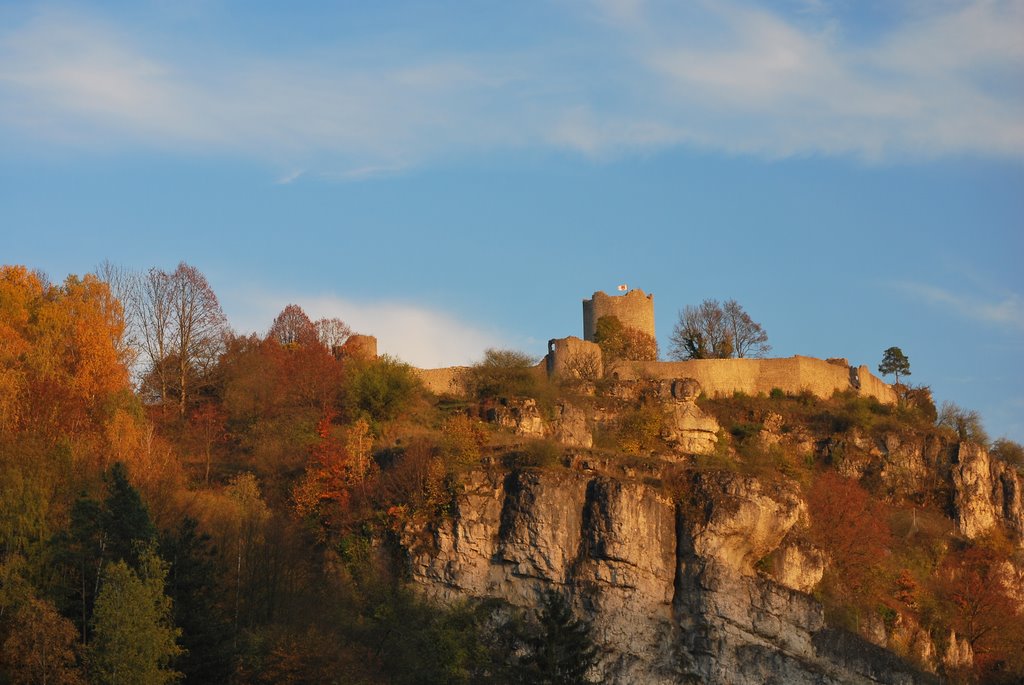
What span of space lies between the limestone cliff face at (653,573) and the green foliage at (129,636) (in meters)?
11.1

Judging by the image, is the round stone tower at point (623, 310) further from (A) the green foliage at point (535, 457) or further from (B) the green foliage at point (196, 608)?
(B) the green foliage at point (196, 608)

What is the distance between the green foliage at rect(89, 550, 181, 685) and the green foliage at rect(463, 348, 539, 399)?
19828 millimetres

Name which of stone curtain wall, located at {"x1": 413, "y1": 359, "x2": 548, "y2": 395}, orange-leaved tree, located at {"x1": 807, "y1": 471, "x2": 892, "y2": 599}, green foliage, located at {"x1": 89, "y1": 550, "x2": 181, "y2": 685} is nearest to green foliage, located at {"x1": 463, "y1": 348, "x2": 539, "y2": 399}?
stone curtain wall, located at {"x1": 413, "y1": 359, "x2": 548, "y2": 395}

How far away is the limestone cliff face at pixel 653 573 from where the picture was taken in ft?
163

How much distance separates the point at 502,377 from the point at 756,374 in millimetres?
11040

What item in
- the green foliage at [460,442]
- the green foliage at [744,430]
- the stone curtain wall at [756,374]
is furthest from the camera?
the stone curtain wall at [756,374]

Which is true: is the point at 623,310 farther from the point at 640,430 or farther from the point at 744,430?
the point at 640,430

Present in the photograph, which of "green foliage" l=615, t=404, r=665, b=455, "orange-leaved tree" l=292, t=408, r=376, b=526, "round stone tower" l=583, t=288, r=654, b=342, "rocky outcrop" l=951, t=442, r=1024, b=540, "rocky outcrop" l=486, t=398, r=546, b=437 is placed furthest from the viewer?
"round stone tower" l=583, t=288, r=654, b=342

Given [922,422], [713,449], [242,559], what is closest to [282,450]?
[242,559]

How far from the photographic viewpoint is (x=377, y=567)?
163ft

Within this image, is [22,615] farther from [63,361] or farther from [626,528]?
[626,528]

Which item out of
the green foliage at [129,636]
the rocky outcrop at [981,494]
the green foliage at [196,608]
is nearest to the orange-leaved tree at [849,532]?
the rocky outcrop at [981,494]

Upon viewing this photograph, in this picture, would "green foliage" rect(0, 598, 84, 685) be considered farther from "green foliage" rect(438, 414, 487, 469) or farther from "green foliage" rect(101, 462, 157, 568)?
"green foliage" rect(438, 414, 487, 469)

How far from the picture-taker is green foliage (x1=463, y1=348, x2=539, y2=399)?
58312 millimetres
